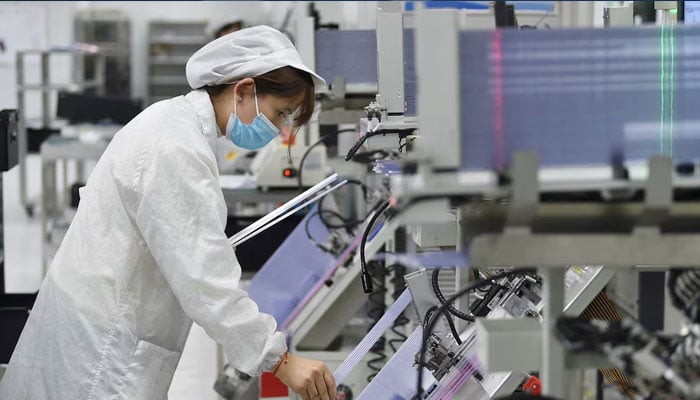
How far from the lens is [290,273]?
341 centimetres

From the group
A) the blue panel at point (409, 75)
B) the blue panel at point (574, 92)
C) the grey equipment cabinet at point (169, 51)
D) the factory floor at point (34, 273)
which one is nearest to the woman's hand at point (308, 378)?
the blue panel at point (574, 92)

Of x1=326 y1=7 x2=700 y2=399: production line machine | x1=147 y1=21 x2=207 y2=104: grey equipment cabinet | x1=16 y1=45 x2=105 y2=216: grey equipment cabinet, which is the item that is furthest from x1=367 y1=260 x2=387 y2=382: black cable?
x1=147 y1=21 x2=207 y2=104: grey equipment cabinet

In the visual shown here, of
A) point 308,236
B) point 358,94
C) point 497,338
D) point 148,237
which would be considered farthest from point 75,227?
point 358,94

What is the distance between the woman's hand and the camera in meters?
1.92

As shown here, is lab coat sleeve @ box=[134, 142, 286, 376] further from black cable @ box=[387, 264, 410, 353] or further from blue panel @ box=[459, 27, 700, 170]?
black cable @ box=[387, 264, 410, 353]

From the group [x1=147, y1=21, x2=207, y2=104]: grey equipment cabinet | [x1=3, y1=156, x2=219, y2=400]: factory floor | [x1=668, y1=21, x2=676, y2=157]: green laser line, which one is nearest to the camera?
[x1=668, y1=21, x2=676, y2=157]: green laser line

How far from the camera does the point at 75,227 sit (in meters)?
2.05

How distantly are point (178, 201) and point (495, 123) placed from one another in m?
0.71

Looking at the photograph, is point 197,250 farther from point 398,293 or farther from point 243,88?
point 398,293

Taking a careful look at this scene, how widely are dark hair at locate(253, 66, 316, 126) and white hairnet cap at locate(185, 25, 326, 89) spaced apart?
20 mm

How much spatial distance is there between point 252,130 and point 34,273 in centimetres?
445

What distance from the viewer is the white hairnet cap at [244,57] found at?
2.01 m

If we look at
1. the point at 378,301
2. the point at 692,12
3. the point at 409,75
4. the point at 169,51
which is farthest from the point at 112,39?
the point at 692,12

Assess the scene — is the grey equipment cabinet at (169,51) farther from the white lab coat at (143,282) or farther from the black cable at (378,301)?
the white lab coat at (143,282)
